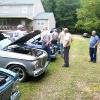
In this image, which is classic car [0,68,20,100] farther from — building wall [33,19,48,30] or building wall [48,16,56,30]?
building wall [48,16,56,30]

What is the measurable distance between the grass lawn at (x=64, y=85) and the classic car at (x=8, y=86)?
105 inches

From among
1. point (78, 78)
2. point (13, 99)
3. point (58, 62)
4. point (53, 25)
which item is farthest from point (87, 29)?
point (13, 99)

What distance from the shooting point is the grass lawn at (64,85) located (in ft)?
32.9

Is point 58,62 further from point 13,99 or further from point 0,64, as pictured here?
point 13,99

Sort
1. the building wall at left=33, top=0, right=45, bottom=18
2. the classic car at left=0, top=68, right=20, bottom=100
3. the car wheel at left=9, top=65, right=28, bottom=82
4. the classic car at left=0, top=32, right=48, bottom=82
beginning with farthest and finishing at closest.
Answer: the building wall at left=33, top=0, right=45, bottom=18 < the car wheel at left=9, top=65, right=28, bottom=82 < the classic car at left=0, top=32, right=48, bottom=82 < the classic car at left=0, top=68, right=20, bottom=100

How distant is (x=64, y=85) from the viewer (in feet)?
37.6

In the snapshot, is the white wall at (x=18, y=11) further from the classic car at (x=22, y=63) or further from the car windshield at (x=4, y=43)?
the classic car at (x=22, y=63)

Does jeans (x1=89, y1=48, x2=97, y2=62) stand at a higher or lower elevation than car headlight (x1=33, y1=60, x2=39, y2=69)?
lower

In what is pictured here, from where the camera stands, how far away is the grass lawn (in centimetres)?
1002

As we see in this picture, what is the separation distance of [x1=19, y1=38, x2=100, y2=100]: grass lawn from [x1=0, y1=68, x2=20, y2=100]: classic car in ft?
8.76

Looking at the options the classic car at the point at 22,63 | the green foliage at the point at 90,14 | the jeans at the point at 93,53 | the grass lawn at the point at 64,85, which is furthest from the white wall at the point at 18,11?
the classic car at the point at 22,63

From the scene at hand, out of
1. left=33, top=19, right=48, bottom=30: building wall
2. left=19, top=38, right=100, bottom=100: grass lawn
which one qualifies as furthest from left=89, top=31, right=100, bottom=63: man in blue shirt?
left=33, top=19, right=48, bottom=30: building wall

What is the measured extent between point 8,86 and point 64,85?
5.24 meters

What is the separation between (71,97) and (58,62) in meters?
6.52
